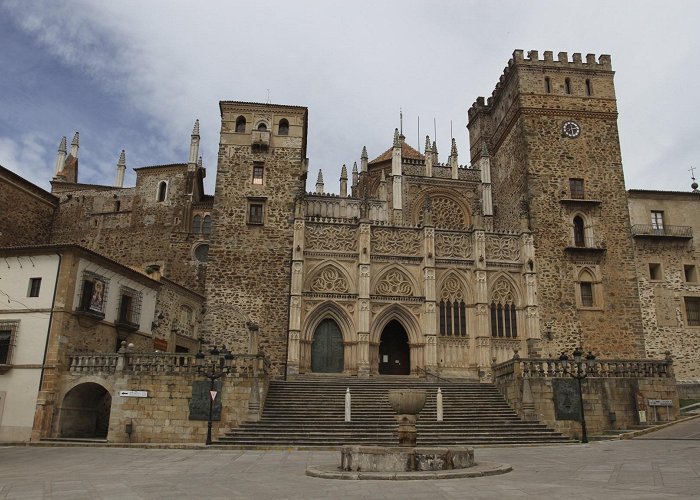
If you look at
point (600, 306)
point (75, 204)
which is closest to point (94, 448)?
point (600, 306)

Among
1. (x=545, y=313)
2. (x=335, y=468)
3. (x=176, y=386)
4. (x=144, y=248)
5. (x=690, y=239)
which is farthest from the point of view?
(x=144, y=248)

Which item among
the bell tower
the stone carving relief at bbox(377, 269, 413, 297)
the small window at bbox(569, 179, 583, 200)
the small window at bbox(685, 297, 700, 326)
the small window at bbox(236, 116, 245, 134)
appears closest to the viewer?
the bell tower

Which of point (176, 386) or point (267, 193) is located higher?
point (267, 193)

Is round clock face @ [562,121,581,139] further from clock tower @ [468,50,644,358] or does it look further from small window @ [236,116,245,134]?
small window @ [236,116,245,134]

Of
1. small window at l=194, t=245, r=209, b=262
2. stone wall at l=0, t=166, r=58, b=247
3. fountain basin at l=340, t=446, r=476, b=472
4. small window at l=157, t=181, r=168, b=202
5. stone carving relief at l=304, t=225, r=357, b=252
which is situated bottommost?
fountain basin at l=340, t=446, r=476, b=472

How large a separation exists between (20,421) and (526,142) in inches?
1189

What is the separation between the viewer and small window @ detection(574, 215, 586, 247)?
3478 centimetres

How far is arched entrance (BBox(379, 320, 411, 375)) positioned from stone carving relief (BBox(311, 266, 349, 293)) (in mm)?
3571

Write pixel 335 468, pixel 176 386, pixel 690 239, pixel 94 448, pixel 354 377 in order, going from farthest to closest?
pixel 690 239 < pixel 354 377 < pixel 176 386 < pixel 94 448 < pixel 335 468

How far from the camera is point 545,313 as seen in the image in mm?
32812

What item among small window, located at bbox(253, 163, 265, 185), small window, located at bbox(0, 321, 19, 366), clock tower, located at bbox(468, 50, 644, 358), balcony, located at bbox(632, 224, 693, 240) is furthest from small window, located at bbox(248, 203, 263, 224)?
balcony, located at bbox(632, 224, 693, 240)

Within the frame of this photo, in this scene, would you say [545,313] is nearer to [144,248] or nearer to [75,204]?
[144,248]

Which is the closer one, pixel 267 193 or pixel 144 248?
pixel 267 193

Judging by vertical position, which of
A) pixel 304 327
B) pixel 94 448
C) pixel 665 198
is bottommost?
pixel 94 448
